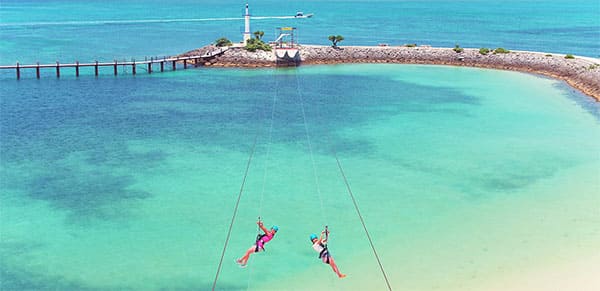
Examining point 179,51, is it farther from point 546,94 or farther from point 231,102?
point 546,94

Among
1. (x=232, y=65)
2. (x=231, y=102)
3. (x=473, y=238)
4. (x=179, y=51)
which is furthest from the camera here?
A: (x=179, y=51)

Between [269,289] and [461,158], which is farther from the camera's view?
[461,158]

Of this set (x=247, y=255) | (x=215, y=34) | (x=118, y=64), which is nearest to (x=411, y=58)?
(x=118, y=64)

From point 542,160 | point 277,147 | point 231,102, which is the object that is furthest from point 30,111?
point 542,160

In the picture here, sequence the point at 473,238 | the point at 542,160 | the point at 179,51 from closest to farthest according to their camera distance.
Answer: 1. the point at 473,238
2. the point at 542,160
3. the point at 179,51

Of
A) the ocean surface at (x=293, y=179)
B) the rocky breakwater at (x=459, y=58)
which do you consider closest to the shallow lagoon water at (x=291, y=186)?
the ocean surface at (x=293, y=179)

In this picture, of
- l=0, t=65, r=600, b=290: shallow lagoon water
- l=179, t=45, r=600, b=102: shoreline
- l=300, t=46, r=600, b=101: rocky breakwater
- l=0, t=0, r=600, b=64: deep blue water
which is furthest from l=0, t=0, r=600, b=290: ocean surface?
l=0, t=0, r=600, b=64: deep blue water
